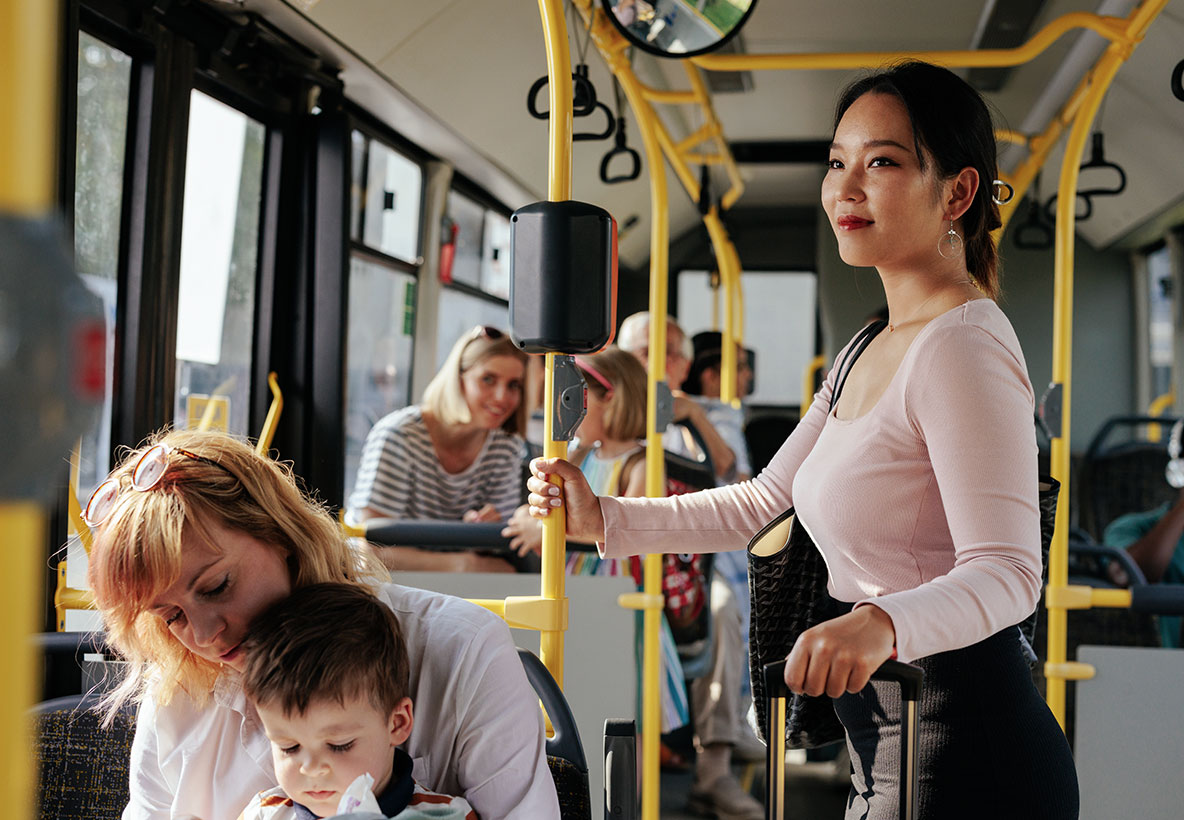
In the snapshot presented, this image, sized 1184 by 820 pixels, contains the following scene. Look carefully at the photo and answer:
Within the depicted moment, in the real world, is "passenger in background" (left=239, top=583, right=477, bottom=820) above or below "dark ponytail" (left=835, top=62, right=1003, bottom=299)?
below

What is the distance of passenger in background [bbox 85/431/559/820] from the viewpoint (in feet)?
4.39

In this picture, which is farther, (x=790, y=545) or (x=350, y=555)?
(x=350, y=555)

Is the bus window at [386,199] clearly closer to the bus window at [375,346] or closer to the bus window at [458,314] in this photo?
the bus window at [375,346]

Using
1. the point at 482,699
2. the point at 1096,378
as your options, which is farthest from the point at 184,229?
the point at 1096,378

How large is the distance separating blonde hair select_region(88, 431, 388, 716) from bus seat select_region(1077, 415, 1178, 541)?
444 cm

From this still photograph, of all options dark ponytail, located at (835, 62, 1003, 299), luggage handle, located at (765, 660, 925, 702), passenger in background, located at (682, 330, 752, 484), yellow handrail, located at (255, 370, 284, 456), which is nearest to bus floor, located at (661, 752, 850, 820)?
passenger in background, located at (682, 330, 752, 484)

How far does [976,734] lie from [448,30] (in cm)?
380

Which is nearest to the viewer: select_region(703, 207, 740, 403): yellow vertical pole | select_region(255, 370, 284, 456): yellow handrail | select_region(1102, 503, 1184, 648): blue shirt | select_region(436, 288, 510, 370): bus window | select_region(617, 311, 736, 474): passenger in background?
select_region(255, 370, 284, 456): yellow handrail

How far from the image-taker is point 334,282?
160 inches

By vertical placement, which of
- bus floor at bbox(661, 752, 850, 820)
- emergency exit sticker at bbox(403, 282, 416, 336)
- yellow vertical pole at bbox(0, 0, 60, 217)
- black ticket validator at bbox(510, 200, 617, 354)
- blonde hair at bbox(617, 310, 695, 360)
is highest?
emergency exit sticker at bbox(403, 282, 416, 336)

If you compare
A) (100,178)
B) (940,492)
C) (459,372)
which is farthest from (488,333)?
(940,492)

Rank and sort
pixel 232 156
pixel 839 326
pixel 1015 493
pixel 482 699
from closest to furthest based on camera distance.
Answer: pixel 1015 493
pixel 482 699
pixel 232 156
pixel 839 326

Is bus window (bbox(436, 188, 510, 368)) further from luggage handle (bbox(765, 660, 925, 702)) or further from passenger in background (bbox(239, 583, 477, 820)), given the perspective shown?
luggage handle (bbox(765, 660, 925, 702))

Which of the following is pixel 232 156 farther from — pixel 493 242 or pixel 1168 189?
pixel 1168 189
